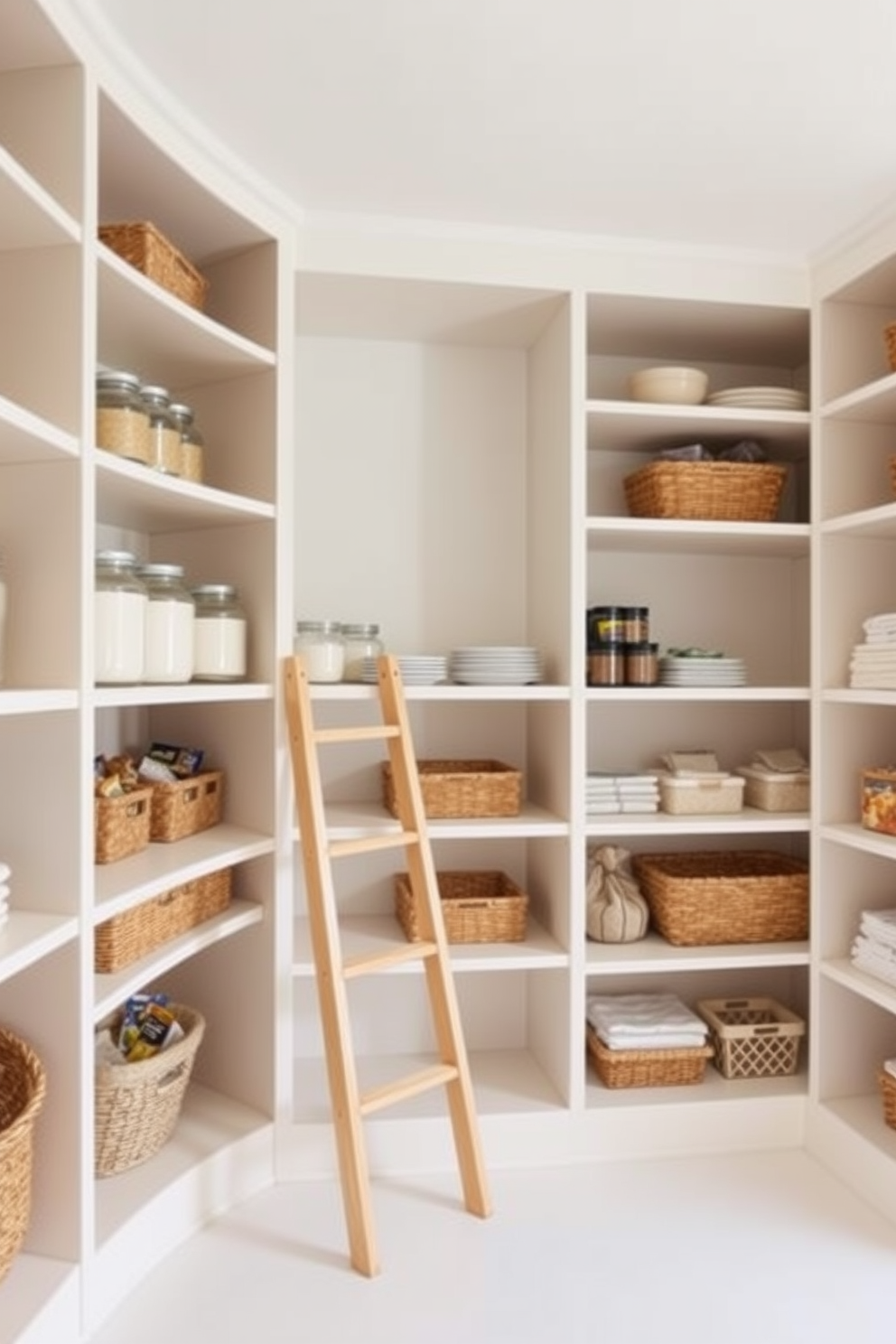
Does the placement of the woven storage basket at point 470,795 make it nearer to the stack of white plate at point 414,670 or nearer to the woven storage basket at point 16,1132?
the stack of white plate at point 414,670

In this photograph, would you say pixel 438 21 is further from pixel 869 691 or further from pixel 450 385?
pixel 869 691

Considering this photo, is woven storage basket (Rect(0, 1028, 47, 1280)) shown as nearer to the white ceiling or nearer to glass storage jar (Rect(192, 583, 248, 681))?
glass storage jar (Rect(192, 583, 248, 681))

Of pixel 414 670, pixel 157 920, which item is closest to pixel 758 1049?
pixel 414 670

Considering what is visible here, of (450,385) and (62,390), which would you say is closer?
(62,390)

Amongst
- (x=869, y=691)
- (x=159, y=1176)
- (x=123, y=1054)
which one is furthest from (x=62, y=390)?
(x=869, y=691)

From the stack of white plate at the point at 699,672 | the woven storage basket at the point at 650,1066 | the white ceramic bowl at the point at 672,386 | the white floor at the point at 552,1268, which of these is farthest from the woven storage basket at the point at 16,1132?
the white ceramic bowl at the point at 672,386

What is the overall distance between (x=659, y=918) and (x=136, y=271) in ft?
6.61

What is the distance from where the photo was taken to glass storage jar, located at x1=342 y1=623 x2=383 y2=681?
2.35 m

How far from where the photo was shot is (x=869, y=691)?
84.6 inches

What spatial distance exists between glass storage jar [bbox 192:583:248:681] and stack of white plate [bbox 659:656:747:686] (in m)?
1.11

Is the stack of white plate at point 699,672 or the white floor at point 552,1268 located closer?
the white floor at point 552,1268

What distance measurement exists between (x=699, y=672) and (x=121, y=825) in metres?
1.48

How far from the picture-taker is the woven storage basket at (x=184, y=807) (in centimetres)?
208

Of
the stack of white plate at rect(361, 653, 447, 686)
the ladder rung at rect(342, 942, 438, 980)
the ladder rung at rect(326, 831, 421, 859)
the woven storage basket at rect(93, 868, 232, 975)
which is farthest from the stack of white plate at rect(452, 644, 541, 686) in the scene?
the woven storage basket at rect(93, 868, 232, 975)
